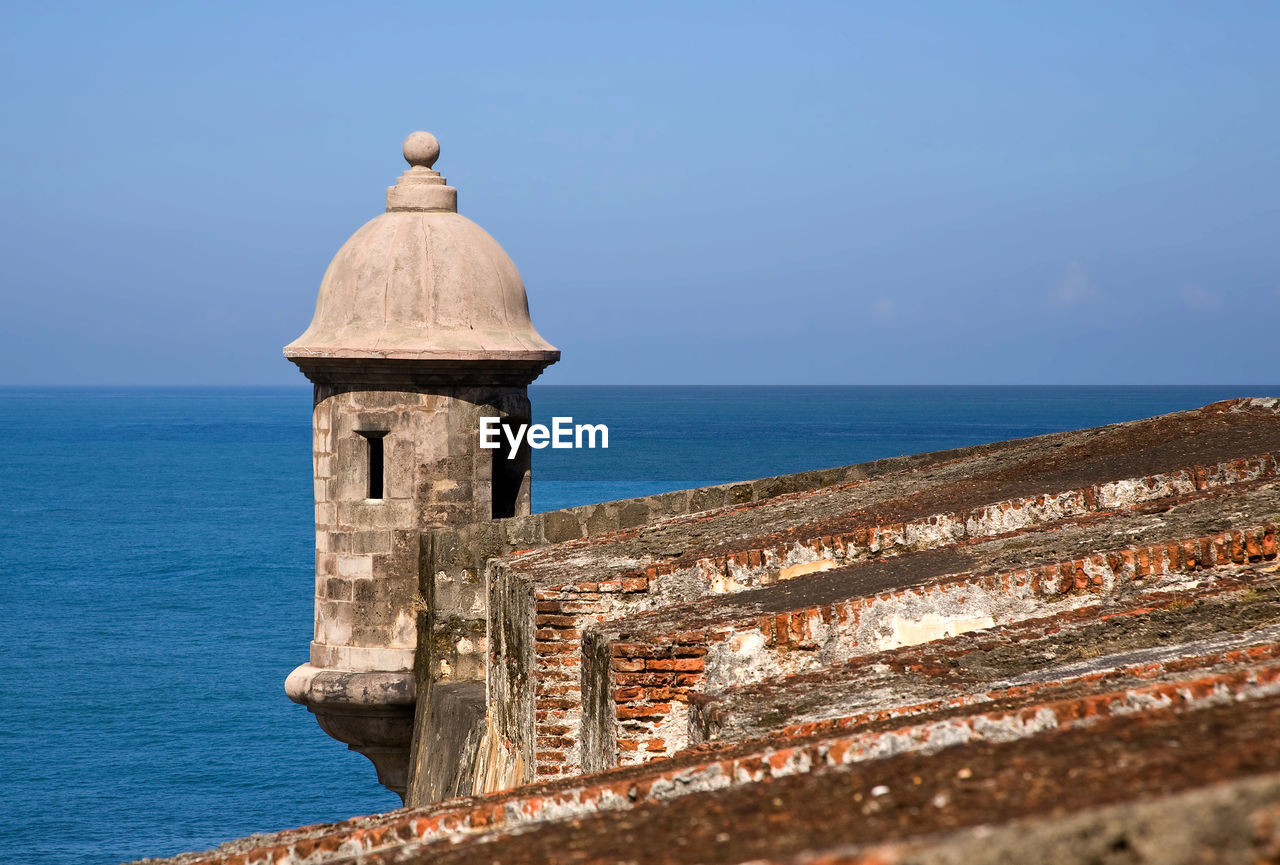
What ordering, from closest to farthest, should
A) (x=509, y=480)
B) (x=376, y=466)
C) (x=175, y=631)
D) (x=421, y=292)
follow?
(x=421, y=292) → (x=376, y=466) → (x=509, y=480) → (x=175, y=631)

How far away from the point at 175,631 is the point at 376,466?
29597 millimetres

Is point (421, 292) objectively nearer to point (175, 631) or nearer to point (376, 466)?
point (376, 466)

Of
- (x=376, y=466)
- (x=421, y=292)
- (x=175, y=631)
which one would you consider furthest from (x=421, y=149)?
(x=175, y=631)

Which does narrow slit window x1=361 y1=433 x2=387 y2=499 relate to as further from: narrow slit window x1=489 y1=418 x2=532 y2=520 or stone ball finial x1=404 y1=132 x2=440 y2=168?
stone ball finial x1=404 y1=132 x2=440 y2=168

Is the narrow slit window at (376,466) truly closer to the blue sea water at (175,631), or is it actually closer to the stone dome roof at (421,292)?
the stone dome roof at (421,292)

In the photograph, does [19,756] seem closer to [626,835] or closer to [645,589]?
[645,589]

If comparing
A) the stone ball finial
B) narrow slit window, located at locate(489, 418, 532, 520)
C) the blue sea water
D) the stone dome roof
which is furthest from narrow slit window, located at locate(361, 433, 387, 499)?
the blue sea water

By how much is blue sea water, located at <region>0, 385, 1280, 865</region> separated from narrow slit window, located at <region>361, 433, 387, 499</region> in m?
12.5

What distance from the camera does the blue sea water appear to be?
77.7ft

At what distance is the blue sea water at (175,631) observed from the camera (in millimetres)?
23688

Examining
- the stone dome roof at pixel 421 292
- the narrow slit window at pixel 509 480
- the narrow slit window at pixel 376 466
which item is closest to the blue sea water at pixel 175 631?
the narrow slit window at pixel 509 480

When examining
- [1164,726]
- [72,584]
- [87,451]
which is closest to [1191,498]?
[1164,726]

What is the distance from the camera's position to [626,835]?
2.71 meters

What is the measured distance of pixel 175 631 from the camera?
1474 inches
